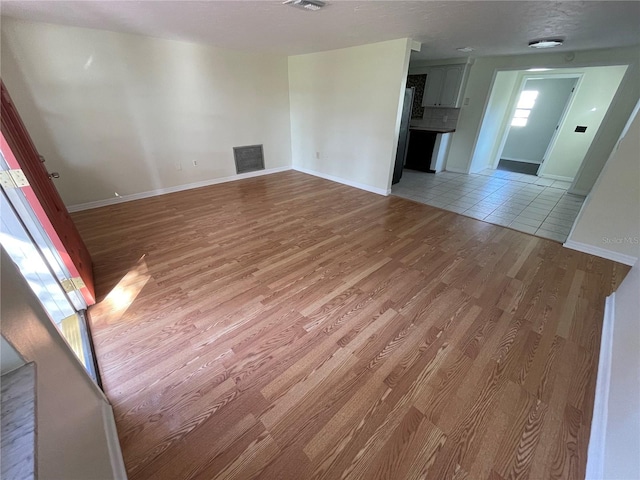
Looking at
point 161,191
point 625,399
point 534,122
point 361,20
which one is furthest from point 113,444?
point 534,122

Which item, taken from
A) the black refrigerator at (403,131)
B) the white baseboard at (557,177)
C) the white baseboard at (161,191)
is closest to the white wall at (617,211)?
the black refrigerator at (403,131)

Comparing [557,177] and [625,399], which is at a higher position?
[625,399]

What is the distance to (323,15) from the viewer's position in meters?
2.54

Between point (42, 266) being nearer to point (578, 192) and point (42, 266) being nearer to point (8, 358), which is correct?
point (8, 358)

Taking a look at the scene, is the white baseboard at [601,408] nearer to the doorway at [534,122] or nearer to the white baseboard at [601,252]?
the white baseboard at [601,252]

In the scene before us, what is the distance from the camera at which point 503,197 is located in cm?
427

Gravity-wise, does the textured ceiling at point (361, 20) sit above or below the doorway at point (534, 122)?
above

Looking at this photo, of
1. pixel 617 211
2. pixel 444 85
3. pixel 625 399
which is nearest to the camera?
pixel 625 399

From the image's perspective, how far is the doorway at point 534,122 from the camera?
234 inches

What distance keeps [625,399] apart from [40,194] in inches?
127

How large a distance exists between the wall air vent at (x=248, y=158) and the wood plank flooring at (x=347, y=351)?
2353mm

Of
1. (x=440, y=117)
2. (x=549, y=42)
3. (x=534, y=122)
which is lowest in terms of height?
(x=534, y=122)

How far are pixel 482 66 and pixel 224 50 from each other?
468 centimetres

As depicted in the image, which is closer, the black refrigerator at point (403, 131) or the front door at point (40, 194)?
the front door at point (40, 194)
